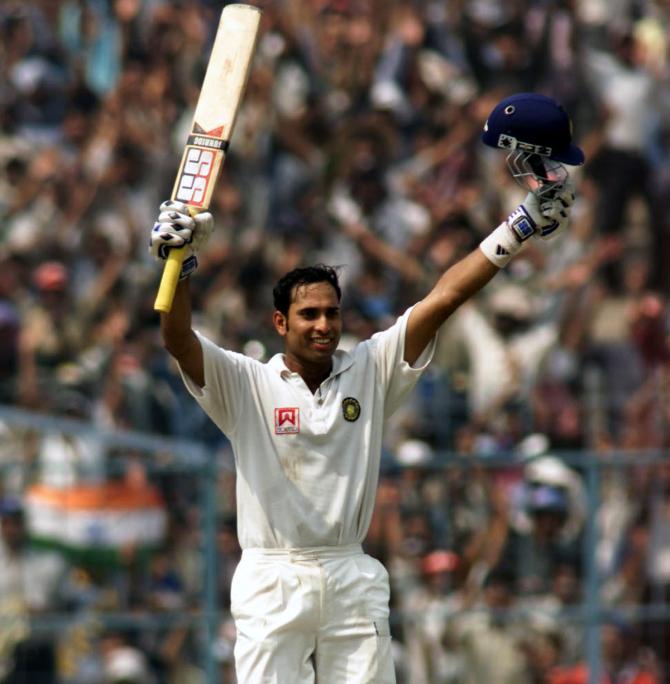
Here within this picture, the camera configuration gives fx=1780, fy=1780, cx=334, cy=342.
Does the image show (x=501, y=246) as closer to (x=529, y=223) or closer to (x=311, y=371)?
(x=529, y=223)

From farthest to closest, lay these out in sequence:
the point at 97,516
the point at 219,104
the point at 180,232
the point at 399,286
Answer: the point at 399,286
the point at 97,516
the point at 219,104
the point at 180,232

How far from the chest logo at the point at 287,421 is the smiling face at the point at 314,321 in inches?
6.7

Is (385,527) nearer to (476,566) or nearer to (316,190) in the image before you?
(476,566)

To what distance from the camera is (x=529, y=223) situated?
17.8 ft

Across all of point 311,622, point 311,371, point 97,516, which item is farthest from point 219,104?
point 97,516

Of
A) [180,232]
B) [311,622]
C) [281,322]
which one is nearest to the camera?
[180,232]

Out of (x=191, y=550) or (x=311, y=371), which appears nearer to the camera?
(x=311, y=371)

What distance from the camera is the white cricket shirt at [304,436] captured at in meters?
5.41

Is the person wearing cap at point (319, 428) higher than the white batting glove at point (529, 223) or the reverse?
the reverse

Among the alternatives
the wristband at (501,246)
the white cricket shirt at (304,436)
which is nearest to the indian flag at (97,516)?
the white cricket shirt at (304,436)

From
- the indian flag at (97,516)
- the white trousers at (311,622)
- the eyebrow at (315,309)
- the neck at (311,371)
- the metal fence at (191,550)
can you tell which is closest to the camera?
the white trousers at (311,622)

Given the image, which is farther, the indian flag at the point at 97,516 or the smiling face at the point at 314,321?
the indian flag at the point at 97,516

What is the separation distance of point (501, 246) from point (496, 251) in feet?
0.07

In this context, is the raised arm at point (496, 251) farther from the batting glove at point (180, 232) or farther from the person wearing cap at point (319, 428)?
the batting glove at point (180, 232)
